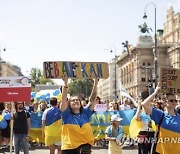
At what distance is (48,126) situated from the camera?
1021 centimetres

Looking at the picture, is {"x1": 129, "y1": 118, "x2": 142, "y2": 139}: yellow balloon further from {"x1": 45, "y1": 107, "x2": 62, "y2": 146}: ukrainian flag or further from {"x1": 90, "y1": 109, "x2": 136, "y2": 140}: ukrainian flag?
{"x1": 90, "y1": 109, "x2": 136, "y2": 140}: ukrainian flag

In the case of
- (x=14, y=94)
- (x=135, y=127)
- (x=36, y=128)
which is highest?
(x=14, y=94)

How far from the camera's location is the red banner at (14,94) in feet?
28.8

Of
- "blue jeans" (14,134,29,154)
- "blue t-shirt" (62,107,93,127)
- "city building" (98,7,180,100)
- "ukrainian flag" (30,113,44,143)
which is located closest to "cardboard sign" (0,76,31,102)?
"blue jeans" (14,134,29,154)

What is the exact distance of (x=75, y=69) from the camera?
6797 mm

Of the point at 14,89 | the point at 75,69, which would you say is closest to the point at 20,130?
the point at 14,89

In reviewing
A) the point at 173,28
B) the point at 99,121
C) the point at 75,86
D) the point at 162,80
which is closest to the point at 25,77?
the point at 162,80

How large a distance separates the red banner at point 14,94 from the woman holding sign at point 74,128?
2113 mm

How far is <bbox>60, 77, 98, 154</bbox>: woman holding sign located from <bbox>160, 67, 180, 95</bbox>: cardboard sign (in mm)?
1458

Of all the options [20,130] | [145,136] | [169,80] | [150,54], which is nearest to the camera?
[169,80]

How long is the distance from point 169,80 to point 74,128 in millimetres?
1665

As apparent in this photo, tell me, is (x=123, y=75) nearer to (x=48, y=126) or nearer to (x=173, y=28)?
(x=173, y=28)

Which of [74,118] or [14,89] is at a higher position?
[14,89]

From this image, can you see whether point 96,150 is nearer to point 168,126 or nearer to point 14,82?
point 14,82
